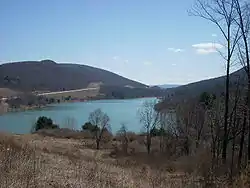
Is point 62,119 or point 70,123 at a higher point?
point 62,119

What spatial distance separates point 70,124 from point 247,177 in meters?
68.1

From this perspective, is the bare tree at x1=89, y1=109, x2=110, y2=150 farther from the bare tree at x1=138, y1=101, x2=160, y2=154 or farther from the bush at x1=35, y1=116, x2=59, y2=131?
the bush at x1=35, y1=116, x2=59, y2=131

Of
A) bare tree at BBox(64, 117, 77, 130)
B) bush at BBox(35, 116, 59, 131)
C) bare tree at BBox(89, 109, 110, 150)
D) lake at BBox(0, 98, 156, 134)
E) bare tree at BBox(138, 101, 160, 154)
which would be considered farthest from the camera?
bare tree at BBox(64, 117, 77, 130)

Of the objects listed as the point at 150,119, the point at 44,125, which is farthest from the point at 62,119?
the point at 150,119

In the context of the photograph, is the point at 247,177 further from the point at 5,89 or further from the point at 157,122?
the point at 5,89

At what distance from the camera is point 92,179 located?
7.46 metres

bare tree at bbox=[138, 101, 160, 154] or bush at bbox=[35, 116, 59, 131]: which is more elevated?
bare tree at bbox=[138, 101, 160, 154]

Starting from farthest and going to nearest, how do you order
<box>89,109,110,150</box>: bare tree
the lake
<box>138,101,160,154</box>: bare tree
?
the lake, <box>89,109,110,150</box>: bare tree, <box>138,101,160,154</box>: bare tree

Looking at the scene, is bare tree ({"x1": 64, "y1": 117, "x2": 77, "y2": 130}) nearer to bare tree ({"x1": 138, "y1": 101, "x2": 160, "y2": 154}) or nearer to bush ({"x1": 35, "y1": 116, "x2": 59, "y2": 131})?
bush ({"x1": 35, "y1": 116, "x2": 59, "y2": 131})

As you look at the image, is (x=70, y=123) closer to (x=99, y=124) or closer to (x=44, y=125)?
(x=44, y=125)

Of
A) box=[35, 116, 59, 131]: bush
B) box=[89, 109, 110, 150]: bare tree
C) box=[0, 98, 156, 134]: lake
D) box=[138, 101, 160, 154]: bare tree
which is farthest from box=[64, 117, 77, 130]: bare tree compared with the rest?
box=[138, 101, 160, 154]: bare tree

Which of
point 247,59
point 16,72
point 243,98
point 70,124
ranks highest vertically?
point 16,72

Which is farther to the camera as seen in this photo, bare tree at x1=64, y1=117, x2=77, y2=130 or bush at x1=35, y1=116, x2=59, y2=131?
bare tree at x1=64, y1=117, x2=77, y2=130

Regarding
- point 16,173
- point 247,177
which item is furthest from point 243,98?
point 16,173
